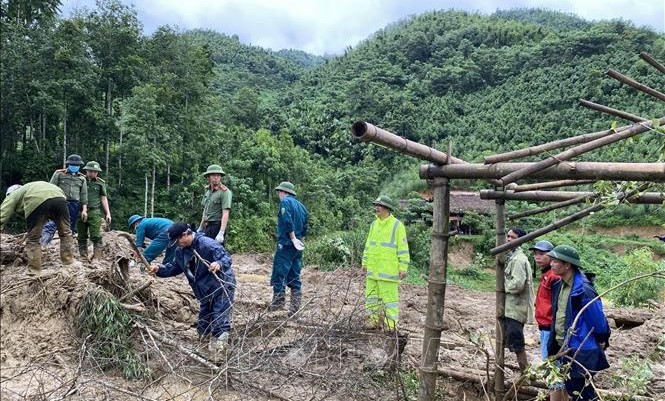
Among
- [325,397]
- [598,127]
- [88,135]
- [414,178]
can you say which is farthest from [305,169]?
[325,397]

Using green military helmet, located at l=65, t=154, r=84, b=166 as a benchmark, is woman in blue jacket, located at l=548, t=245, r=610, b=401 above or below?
below

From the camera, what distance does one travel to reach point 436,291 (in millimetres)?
3637

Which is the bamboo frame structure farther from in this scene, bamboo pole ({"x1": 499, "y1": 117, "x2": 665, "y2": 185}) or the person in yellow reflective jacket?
the person in yellow reflective jacket

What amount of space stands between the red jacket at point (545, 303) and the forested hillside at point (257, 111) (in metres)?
1.35

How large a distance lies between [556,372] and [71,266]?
4.41 meters

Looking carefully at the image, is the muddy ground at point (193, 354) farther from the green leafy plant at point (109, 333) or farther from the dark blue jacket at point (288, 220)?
the dark blue jacket at point (288, 220)

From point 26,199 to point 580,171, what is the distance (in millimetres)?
4864

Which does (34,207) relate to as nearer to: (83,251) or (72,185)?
(72,185)

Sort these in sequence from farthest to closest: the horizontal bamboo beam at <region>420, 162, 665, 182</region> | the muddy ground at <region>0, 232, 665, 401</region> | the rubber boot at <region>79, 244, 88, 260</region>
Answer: the rubber boot at <region>79, 244, 88, 260</region>, the muddy ground at <region>0, 232, 665, 401</region>, the horizontal bamboo beam at <region>420, 162, 665, 182</region>

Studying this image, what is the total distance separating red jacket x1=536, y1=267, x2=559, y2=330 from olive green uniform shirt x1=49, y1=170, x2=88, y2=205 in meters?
5.41

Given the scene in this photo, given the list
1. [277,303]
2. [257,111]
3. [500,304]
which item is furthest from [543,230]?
[257,111]

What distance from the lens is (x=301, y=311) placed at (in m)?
4.52

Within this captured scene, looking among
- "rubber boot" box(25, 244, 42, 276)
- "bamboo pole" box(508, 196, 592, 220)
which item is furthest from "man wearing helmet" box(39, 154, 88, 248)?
"bamboo pole" box(508, 196, 592, 220)

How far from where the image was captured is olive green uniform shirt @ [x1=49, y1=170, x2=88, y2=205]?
676 centimetres
